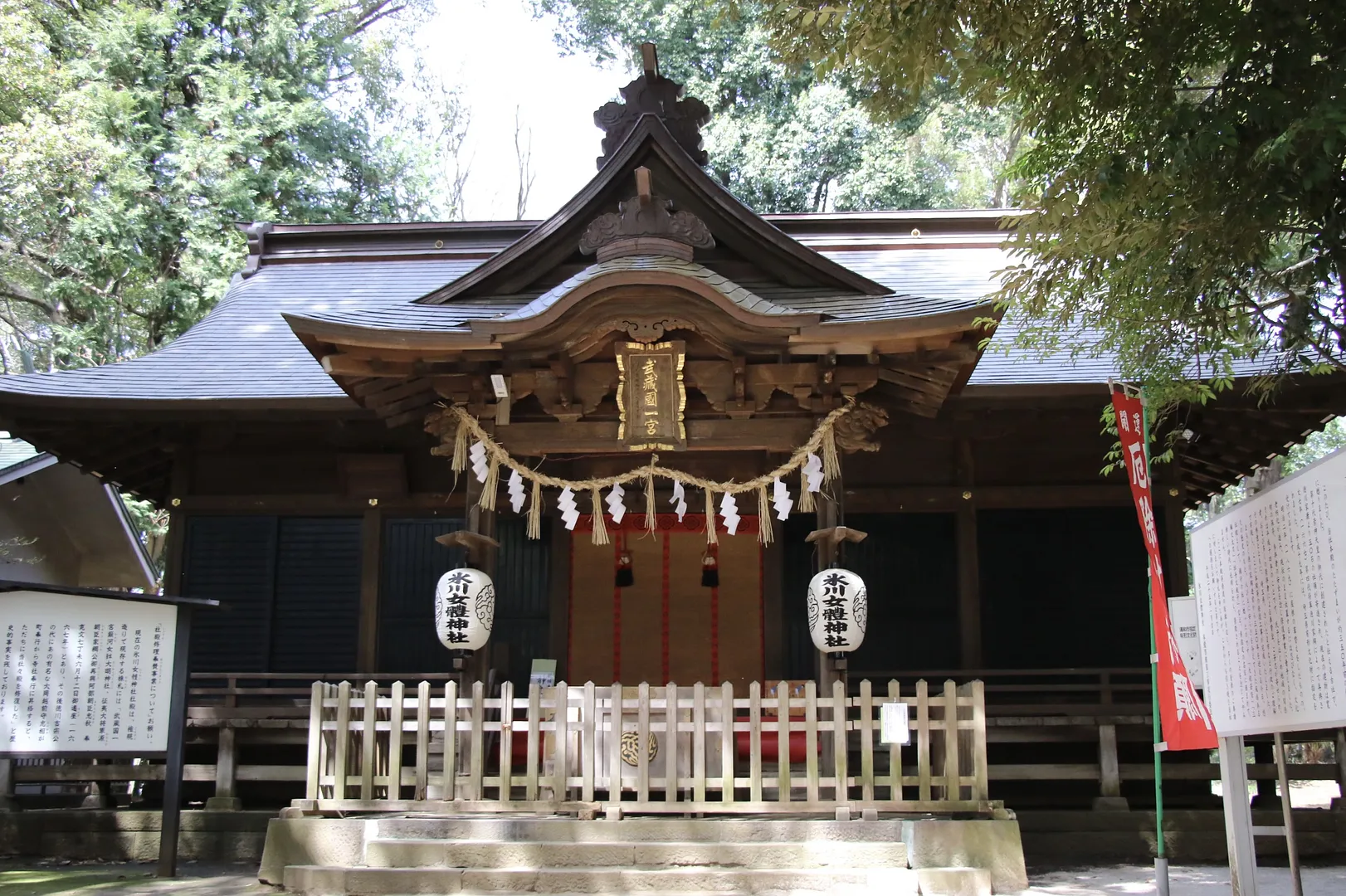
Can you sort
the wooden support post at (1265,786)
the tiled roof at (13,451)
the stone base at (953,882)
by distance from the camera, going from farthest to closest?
the tiled roof at (13,451) < the wooden support post at (1265,786) < the stone base at (953,882)

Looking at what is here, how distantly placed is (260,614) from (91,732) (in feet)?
10.9

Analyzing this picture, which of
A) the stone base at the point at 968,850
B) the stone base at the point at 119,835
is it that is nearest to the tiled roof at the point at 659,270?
the stone base at the point at 968,850

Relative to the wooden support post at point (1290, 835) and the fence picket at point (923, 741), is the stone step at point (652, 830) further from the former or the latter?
the wooden support post at point (1290, 835)

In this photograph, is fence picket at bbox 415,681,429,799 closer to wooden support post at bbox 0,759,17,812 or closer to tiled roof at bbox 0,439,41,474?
wooden support post at bbox 0,759,17,812

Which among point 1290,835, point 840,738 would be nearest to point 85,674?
point 840,738

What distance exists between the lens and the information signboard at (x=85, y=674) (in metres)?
7.92

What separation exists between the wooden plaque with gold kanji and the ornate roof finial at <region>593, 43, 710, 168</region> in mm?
2392

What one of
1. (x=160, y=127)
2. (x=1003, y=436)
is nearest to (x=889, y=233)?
(x=1003, y=436)

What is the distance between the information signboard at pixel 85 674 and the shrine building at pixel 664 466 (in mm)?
2157

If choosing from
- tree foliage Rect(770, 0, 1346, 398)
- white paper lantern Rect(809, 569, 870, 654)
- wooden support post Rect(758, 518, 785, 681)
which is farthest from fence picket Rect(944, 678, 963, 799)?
wooden support post Rect(758, 518, 785, 681)

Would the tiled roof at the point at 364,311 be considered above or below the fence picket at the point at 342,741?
above

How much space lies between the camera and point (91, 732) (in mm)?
8016

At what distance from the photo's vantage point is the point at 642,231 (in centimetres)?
950

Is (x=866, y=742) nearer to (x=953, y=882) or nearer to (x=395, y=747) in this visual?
(x=953, y=882)
